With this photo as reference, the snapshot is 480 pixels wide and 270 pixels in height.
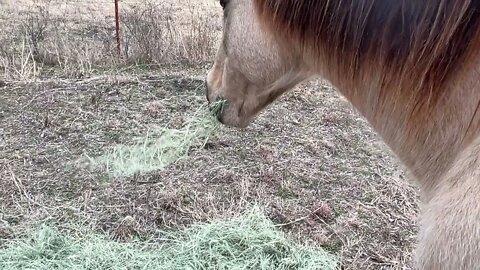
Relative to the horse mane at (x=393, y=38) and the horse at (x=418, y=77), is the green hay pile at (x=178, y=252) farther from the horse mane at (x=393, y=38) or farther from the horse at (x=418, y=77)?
the horse mane at (x=393, y=38)

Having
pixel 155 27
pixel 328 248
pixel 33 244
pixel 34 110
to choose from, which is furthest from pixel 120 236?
pixel 155 27

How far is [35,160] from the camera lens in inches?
125

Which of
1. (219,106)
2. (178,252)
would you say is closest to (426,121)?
(219,106)

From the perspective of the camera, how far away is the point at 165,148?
2637mm

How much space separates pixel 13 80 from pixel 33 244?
7.59 ft

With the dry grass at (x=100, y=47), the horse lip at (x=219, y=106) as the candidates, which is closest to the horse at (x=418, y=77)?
the horse lip at (x=219, y=106)

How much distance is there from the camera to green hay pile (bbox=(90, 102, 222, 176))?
8.10 ft

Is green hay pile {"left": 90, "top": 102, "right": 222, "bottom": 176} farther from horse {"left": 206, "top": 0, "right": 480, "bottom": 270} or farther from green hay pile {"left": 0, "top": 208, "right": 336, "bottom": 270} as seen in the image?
horse {"left": 206, "top": 0, "right": 480, "bottom": 270}

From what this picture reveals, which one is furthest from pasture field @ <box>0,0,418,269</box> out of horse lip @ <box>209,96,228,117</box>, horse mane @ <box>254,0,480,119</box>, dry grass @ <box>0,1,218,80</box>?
horse mane @ <box>254,0,480,119</box>

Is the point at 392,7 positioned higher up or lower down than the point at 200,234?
higher up

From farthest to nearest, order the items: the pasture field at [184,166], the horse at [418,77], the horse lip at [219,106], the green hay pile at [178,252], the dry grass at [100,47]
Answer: the dry grass at [100,47], the pasture field at [184,166], the green hay pile at [178,252], the horse lip at [219,106], the horse at [418,77]

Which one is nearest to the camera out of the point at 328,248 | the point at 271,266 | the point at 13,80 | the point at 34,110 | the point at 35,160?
the point at 271,266

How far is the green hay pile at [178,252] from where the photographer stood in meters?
2.37

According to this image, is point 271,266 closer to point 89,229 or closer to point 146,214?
point 146,214
